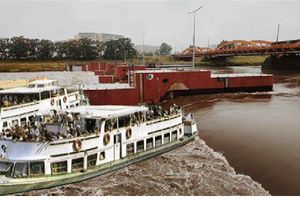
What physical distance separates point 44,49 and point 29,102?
10975cm

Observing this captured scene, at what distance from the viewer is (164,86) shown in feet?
146

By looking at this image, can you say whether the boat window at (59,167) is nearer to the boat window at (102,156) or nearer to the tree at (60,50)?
the boat window at (102,156)

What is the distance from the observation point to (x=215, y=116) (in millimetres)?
34125

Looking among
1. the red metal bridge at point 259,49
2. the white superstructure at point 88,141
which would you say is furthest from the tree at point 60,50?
the white superstructure at point 88,141

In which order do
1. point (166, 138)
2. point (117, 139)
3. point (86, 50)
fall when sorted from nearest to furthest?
1. point (117, 139)
2. point (166, 138)
3. point (86, 50)

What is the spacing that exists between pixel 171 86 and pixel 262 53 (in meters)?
55.7

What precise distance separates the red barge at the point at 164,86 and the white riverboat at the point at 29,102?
848 centimetres

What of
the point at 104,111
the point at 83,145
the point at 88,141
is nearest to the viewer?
the point at 83,145

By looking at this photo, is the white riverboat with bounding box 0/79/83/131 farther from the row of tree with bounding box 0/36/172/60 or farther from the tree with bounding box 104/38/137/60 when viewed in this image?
the tree with bounding box 104/38/137/60

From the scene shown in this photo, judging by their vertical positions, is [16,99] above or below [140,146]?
above

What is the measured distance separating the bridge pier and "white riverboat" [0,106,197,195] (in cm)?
8028

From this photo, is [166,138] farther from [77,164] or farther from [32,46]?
[32,46]

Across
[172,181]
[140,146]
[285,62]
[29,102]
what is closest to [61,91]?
[29,102]

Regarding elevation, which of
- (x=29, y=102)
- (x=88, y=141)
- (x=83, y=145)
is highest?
(x=29, y=102)
